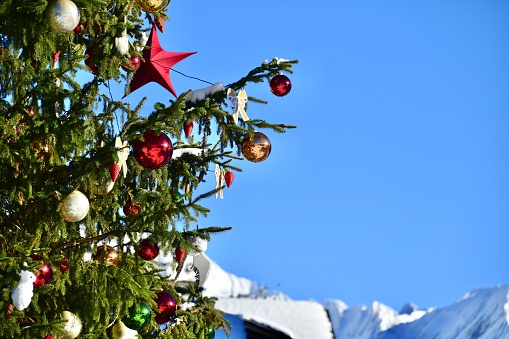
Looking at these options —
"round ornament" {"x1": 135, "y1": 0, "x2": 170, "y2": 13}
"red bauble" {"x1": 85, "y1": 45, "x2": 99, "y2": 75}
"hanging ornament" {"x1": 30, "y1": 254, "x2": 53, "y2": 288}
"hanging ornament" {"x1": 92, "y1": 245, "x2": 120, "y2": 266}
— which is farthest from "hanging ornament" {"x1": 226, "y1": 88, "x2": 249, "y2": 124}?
"hanging ornament" {"x1": 30, "y1": 254, "x2": 53, "y2": 288}

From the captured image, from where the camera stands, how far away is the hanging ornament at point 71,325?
217 inches

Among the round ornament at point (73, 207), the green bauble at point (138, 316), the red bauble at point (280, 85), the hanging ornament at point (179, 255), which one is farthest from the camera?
the hanging ornament at point (179, 255)

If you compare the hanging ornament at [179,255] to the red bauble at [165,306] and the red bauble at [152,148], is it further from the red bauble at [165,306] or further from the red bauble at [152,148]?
the red bauble at [152,148]

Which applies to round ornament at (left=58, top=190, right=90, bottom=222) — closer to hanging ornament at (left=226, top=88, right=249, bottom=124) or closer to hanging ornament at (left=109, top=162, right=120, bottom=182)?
hanging ornament at (left=109, top=162, right=120, bottom=182)

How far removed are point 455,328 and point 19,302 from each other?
9488 cm

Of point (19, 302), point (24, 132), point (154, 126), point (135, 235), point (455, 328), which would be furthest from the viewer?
point (455, 328)

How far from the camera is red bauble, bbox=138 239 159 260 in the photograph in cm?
638

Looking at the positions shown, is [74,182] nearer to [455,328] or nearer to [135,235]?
[135,235]

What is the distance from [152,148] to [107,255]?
3.57 ft

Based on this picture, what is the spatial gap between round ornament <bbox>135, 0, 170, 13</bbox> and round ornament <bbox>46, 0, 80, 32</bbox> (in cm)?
103

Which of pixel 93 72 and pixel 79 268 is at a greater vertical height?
pixel 93 72

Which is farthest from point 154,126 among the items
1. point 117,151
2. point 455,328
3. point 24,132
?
point 455,328

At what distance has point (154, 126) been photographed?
5.54m

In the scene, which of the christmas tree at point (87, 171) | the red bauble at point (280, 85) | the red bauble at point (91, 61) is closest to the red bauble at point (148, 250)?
the christmas tree at point (87, 171)
